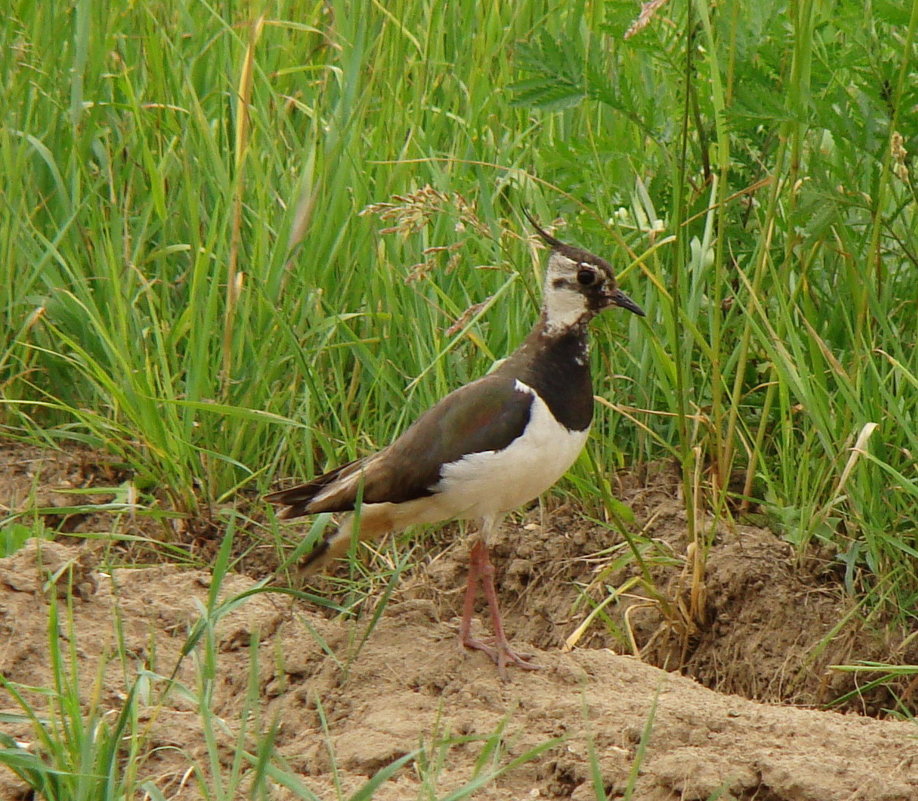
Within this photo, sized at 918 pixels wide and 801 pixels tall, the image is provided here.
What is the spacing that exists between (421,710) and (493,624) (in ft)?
1.97

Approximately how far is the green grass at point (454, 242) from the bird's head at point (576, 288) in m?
0.11

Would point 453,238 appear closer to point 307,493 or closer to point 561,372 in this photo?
point 561,372

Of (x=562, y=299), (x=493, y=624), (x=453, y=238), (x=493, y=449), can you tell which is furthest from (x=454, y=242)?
(x=493, y=624)

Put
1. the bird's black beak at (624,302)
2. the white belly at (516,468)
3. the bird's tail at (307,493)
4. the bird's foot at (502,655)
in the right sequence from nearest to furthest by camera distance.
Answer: the bird's foot at (502,655) → the white belly at (516,468) → the bird's tail at (307,493) → the bird's black beak at (624,302)

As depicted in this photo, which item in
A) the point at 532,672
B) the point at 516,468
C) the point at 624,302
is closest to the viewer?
the point at 532,672

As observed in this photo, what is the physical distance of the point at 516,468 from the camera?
3803 mm

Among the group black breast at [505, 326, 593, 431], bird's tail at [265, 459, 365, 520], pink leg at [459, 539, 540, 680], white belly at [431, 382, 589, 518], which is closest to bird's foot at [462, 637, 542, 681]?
pink leg at [459, 539, 540, 680]

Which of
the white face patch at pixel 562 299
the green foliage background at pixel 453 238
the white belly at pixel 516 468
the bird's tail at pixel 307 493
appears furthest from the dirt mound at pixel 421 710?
the white face patch at pixel 562 299

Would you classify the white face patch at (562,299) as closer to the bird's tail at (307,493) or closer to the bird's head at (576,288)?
the bird's head at (576,288)

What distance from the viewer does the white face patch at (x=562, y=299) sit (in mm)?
4082

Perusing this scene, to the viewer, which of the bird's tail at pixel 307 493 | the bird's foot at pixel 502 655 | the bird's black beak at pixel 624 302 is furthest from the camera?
the bird's black beak at pixel 624 302

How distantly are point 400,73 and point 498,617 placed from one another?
2540mm

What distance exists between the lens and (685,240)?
448 cm

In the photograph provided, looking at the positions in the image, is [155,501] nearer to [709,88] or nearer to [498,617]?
[498,617]
